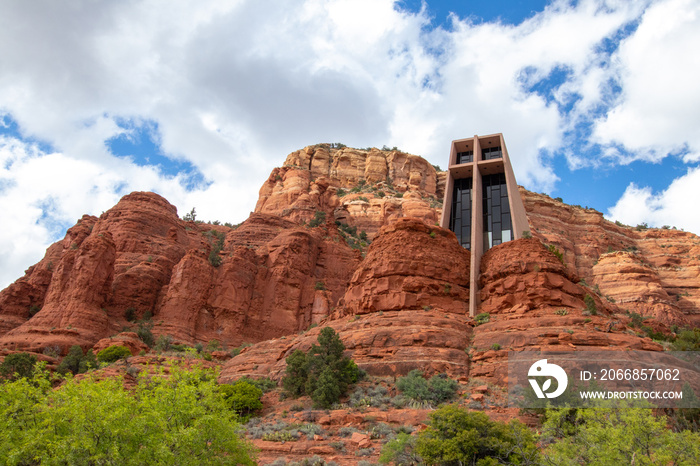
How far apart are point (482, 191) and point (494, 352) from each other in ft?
77.3

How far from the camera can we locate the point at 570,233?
292ft

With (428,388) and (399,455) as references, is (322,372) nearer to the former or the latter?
(428,388)

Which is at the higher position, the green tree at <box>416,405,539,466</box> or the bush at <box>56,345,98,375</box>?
the bush at <box>56,345,98,375</box>

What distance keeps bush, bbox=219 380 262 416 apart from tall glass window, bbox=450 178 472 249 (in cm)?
2433

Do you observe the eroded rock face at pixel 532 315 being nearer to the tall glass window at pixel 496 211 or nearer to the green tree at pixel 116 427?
the tall glass window at pixel 496 211

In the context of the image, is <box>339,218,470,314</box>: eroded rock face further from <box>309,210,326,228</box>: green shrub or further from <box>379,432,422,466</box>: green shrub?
<box>309,210,326,228</box>: green shrub

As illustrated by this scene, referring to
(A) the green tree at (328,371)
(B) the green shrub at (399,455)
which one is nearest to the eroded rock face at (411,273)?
(A) the green tree at (328,371)

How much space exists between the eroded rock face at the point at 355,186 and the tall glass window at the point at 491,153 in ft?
81.6

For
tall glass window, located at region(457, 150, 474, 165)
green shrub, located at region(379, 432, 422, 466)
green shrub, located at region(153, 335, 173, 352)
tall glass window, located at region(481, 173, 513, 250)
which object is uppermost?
tall glass window, located at region(457, 150, 474, 165)

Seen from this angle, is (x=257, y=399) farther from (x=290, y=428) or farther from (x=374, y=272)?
(x=374, y=272)

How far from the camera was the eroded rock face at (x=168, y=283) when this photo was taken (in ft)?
147

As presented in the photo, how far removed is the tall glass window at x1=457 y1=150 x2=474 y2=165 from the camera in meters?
50.3

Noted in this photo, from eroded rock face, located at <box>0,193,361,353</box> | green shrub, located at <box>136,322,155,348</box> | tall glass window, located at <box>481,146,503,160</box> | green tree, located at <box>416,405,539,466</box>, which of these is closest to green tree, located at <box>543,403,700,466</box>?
green tree, located at <box>416,405,539,466</box>

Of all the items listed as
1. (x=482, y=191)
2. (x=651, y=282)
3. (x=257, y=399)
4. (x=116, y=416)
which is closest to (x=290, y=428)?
(x=257, y=399)
